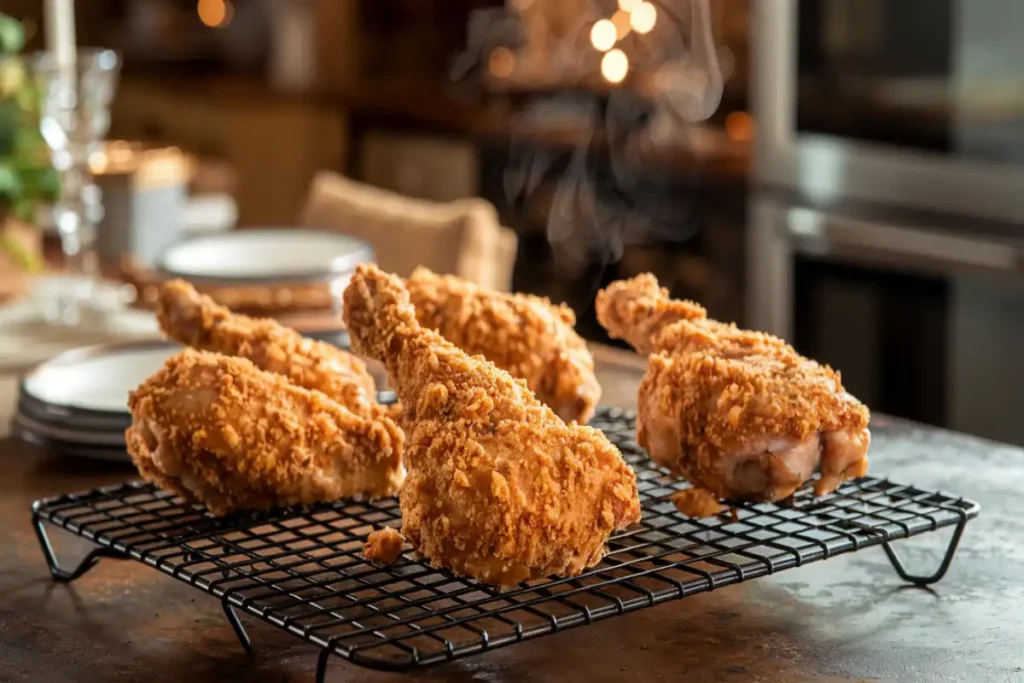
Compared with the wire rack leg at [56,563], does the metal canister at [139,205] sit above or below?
above

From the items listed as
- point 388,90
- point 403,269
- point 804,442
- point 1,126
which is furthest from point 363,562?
point 388,90

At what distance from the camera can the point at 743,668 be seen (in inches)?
40.4

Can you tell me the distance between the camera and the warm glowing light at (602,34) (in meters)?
4.11

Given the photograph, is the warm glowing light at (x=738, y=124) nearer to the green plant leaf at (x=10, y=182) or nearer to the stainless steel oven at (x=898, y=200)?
the stainless steel oven at (x=898, y=200)

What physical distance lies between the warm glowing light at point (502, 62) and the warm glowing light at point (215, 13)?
1843 millimetres

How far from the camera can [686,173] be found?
3.58 metres

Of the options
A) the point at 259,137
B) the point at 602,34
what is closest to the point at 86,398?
the point at 602,34

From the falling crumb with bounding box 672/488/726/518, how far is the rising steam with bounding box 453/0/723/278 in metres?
2.48

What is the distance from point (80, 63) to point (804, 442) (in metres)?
1.31

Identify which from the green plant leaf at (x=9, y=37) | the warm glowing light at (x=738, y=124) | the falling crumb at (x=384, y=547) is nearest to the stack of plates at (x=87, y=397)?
the falling crumb at (x=384, y=547)

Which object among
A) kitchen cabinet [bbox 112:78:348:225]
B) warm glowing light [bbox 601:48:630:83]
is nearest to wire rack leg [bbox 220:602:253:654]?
warm glowing light [bbox 601:48:630:83]

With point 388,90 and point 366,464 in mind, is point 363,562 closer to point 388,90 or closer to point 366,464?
point 366,464

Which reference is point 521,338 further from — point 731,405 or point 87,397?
point 87,397

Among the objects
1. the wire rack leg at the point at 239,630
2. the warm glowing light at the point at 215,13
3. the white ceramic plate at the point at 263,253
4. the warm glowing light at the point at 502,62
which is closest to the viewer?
the wire rack leg at the point at 239,630
